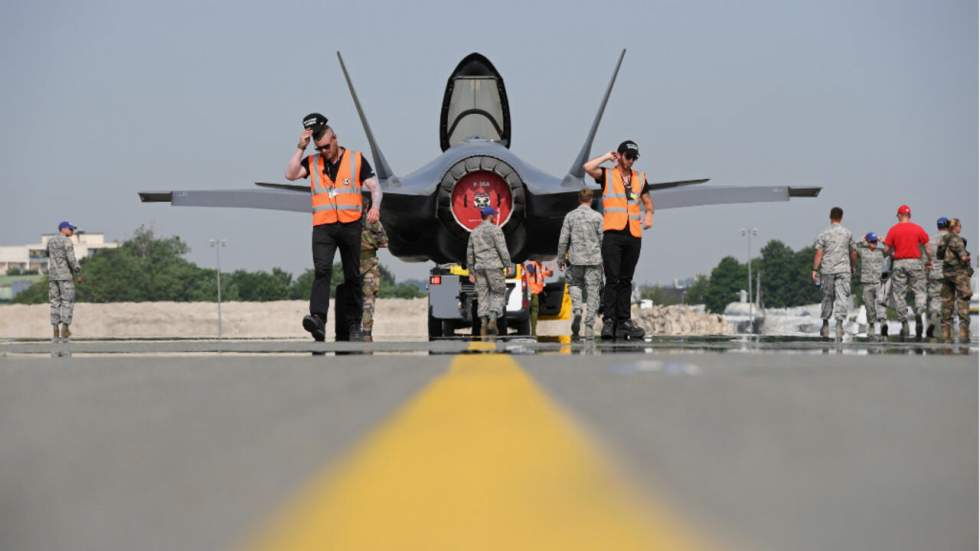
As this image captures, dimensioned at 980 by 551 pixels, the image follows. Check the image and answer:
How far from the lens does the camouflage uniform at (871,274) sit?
19828mm

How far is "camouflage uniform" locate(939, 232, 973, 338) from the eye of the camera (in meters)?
15.8

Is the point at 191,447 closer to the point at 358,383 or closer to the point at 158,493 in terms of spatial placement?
the point at 158,493

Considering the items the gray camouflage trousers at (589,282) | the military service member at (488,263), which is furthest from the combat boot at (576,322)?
the military service member at (488,263)

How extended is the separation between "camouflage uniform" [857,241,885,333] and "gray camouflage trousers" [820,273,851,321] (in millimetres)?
1689

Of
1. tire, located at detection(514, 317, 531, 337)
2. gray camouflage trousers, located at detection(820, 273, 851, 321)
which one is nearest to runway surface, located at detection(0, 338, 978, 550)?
gray camouflage trousers, located at detection(820, 273, 851, 321)

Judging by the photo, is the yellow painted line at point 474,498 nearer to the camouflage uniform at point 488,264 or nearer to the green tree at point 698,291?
the camouflage uniform at point 488,264

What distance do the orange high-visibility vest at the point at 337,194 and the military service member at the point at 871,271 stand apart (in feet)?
34.2

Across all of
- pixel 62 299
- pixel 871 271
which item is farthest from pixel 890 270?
pixel 62 299

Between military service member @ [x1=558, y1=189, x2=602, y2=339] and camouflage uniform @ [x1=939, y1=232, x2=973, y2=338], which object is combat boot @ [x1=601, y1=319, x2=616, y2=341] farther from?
camouflage uniform @ [x1=939, y1=232, x2=973, y2=338]

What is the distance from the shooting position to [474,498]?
11.2 feet

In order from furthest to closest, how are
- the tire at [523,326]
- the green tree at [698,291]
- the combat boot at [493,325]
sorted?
the green tree at [698,291]
the tire at [523,326]
the combat boot at [493,325]

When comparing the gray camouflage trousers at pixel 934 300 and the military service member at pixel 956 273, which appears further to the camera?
the gray camouflage trousers at pixel 934 300

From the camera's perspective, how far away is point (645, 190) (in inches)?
578

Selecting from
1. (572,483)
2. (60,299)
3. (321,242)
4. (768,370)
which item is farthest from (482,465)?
(60,299)
